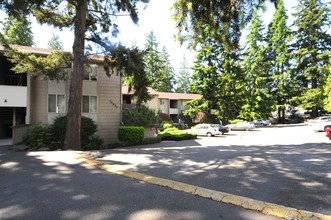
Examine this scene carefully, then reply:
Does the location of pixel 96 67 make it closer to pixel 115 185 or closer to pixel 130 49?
pixel 130 49

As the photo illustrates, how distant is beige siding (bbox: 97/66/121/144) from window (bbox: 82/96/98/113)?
0.39 meters

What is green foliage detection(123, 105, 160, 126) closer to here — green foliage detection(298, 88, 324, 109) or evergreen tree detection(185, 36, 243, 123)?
evergreen tree detection(185, 36, 243, 123)

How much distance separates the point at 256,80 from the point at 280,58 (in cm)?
770

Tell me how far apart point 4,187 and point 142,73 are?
12084 mm

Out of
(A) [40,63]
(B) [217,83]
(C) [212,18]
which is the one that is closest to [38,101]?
(A) [40,63]

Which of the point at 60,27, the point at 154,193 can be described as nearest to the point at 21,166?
the point at 154,193

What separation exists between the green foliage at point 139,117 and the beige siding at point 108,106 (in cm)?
104

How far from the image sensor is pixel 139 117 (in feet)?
75.4

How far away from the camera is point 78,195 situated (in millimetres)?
4566

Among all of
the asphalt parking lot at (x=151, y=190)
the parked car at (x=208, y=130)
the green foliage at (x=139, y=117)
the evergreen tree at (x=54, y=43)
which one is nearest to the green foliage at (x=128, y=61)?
the green foliage at (x=139, y=117)

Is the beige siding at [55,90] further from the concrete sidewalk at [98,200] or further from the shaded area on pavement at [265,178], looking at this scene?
Answer: the shaded area on pavement at [265,178]

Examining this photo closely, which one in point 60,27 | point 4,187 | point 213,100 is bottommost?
point 4,187

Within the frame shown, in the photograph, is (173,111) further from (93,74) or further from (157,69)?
(93,74)

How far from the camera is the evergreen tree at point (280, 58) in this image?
160 feet
